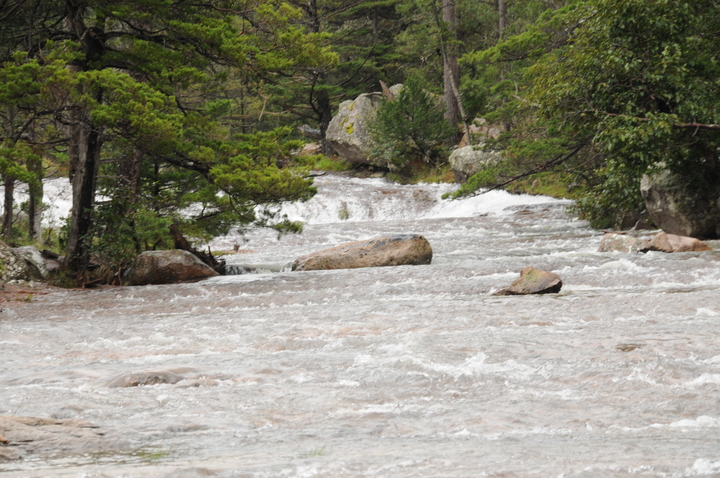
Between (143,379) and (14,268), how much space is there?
7910mm

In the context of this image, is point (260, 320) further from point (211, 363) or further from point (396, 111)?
point (396, 111)

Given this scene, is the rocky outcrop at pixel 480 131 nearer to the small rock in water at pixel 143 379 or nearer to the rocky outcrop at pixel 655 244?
the rocky outcrop at pixel 655 244

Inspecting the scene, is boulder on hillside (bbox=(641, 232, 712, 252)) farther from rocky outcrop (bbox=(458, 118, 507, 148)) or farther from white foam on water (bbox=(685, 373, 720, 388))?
rocky outcrop (bbox=(458, 118, 507, 148))

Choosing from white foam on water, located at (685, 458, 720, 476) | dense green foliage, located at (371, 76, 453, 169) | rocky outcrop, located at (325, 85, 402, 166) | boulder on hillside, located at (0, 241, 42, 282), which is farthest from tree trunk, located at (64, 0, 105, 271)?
rocky outcrop, located at (325, 85, 402, 166)

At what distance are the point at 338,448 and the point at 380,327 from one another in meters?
3.35

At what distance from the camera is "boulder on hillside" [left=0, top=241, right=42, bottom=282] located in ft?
35.1

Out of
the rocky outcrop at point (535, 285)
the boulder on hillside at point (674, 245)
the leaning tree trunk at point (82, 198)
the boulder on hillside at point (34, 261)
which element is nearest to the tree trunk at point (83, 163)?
the leaning tree trunk at point (82, 198)

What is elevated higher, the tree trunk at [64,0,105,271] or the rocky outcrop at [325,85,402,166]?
the rocky outcrop at [325,85,402,166]

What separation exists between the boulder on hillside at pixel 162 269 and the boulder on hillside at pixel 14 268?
148cm

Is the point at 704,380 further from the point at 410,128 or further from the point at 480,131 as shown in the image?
the point at 480,131

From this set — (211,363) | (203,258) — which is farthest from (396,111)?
(211,363)

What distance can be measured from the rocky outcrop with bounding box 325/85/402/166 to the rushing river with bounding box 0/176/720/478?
883 inches

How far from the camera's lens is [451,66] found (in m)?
30.8

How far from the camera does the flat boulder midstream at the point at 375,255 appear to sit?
11849 millimetres
